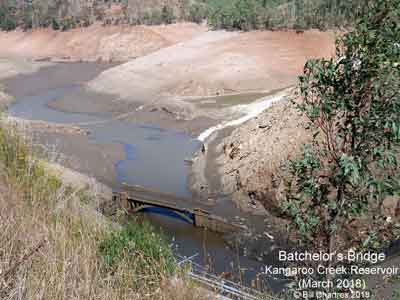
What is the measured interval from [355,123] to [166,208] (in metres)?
13.2

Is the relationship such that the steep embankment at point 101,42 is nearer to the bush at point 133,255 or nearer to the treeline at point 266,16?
the treeline at point 266,16

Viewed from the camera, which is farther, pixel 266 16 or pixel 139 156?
pixel 266 16

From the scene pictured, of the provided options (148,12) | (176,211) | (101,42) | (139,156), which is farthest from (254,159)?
(148,12)

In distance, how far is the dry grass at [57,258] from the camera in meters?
3.58

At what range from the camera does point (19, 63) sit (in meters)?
59.3

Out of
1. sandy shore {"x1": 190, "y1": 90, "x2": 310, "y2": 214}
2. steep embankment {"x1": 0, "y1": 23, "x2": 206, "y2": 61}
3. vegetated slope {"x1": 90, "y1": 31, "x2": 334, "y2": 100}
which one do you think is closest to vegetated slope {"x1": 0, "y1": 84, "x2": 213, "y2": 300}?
sandy shore {"x1": 190, "y1": 90, "x2": 310, "y2": 214}

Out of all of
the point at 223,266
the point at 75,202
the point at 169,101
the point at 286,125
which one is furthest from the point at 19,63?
the point at 75,202

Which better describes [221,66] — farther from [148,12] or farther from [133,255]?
A: [133,255]

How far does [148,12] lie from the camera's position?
218 ft

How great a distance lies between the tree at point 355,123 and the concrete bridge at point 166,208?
34.8 ft

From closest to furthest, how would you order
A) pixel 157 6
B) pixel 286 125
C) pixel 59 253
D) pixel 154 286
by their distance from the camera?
pixel 59 253, pixel 154 286, pixel 286 125, pixel 157 6

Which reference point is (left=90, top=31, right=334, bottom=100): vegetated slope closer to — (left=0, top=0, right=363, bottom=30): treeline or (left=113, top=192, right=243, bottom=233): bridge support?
(left=0, top=0, right=363, bottom=30): treeline

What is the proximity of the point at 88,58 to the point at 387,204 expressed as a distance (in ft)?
171

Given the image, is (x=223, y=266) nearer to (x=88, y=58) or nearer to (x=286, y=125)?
(x=286, y=125)
